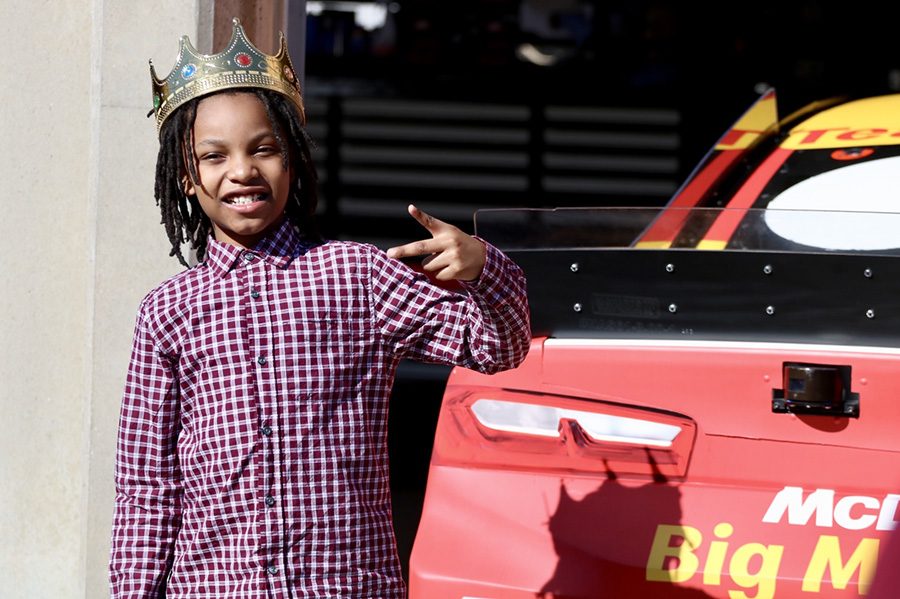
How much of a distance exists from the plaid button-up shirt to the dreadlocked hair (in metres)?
0.13

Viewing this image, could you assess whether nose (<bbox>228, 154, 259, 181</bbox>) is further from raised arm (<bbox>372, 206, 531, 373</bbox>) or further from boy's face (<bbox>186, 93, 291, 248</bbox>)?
raised arm (<bbox>372, 206, 531, 373</bbox>)

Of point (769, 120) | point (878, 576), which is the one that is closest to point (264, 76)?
point (878, 576)

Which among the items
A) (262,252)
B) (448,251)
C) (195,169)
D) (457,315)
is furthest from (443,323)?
(195,169)

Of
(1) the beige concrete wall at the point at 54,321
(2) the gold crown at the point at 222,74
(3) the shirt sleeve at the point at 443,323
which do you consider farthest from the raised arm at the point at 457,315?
(1) the beige concrete wall at the point at 54,321

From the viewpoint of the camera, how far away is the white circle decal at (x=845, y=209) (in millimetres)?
2799

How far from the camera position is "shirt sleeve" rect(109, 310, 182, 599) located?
2.21 m

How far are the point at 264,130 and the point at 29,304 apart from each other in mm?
1905

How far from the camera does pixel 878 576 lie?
2.43 metres

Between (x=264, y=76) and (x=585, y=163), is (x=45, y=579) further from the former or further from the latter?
(x=585, y=163)

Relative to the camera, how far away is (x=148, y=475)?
2230 mm

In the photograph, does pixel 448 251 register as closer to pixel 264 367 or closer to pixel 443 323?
pixel 443 323

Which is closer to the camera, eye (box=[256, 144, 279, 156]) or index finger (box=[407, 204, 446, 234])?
index finger (box=[407, 204, 446, 234])

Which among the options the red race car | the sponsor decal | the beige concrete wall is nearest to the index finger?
the red race car

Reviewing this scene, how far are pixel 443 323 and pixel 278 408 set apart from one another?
0.91 feet
